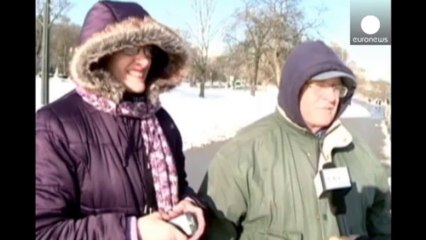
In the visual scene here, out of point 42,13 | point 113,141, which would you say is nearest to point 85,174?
point 113,141

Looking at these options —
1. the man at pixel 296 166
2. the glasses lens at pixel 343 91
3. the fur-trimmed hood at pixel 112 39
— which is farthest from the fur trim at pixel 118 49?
the glasses lens at pixel 343 91

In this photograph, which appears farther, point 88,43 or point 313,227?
point 313,227

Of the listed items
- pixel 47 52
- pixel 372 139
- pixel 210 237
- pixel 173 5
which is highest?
pixel 173 5

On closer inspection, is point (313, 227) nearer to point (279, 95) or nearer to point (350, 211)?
point (350, 211)

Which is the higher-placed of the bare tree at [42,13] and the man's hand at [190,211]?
the bare tree at [42,13]

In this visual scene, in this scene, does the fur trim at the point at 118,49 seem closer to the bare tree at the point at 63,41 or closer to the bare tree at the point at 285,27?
the bare tree at the point at 63,41

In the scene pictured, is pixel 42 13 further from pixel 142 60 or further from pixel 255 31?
pixel 255 31

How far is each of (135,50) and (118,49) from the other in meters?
0.04

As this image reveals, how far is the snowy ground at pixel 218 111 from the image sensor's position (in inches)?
66.7

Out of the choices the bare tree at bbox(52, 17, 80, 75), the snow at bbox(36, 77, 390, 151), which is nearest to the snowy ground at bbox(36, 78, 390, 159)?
the snow at bbox(36, 77, 390, 151)

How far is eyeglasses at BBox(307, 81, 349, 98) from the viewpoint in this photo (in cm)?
168
